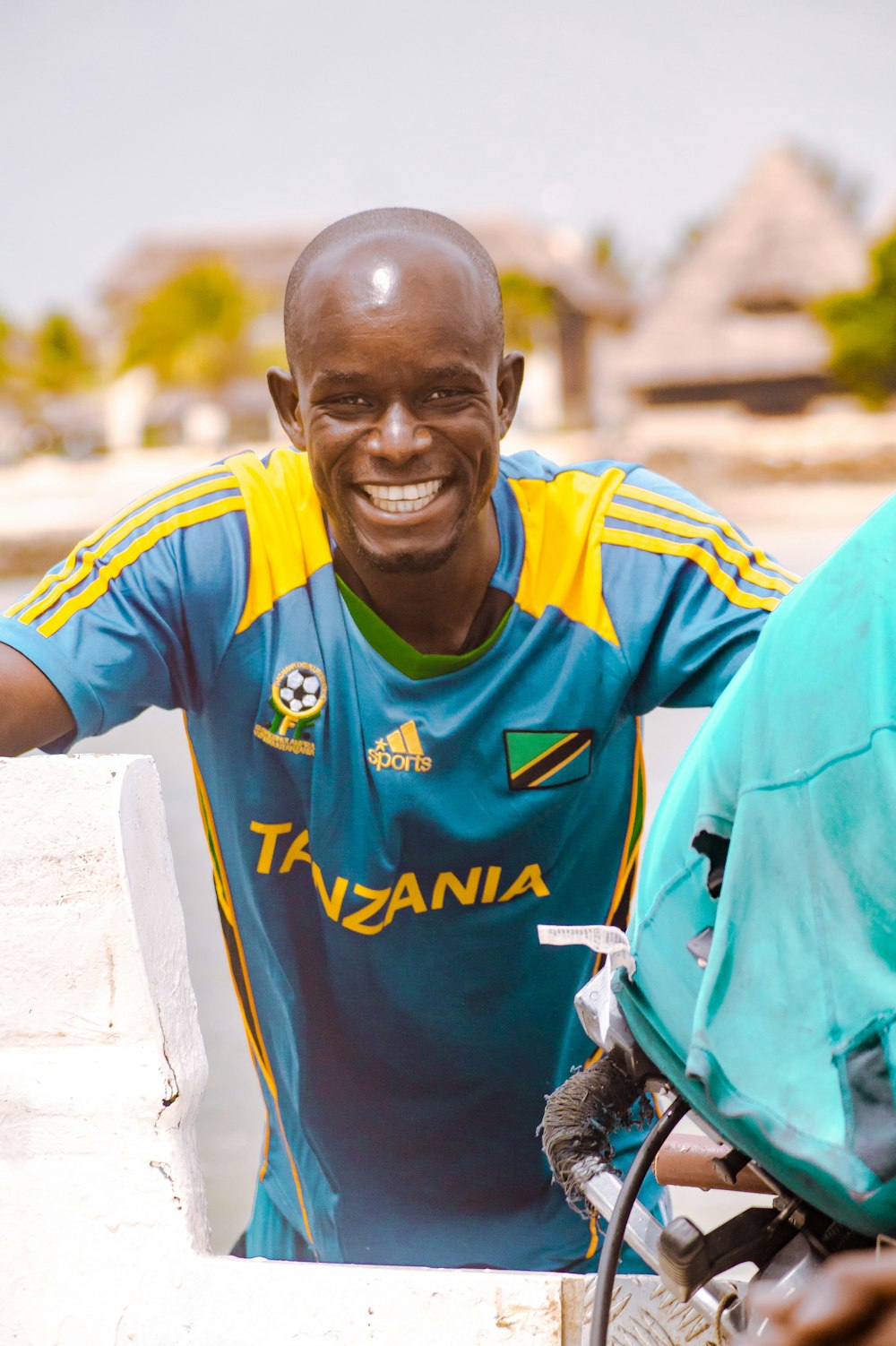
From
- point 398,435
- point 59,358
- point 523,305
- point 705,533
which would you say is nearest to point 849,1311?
point 398,435

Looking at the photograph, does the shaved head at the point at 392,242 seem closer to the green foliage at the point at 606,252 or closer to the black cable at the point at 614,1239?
the black cable at the point at 614,1239

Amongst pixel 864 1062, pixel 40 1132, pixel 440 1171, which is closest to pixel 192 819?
pixel 440 1171

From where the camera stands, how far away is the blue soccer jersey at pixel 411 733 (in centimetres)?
206

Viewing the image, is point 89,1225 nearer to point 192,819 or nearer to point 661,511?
point 661,511

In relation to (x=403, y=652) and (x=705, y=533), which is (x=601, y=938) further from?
(x=705, y=533)

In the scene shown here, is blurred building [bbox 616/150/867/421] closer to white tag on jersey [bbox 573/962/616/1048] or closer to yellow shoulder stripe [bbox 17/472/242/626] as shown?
yellow shoulder stripe [bbox 17/472/242/626]

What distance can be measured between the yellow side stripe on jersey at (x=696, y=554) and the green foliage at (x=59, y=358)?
48343 mm

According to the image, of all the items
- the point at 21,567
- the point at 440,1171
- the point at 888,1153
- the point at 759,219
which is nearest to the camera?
the point at 888,1153

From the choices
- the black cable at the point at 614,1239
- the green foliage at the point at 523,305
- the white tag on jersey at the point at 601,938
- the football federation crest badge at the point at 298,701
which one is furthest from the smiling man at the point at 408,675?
the green foliage at the point at 523,305

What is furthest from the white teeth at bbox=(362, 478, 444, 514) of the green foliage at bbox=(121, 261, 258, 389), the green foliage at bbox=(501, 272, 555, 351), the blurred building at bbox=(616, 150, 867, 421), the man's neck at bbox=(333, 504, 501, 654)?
the green foliage at bbox=(121, 261, 258, 389)

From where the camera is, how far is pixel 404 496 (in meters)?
1.96

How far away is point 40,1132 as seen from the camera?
1.54 m

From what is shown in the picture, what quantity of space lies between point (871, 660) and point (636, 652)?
1101 mm

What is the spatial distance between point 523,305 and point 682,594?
41.1m
